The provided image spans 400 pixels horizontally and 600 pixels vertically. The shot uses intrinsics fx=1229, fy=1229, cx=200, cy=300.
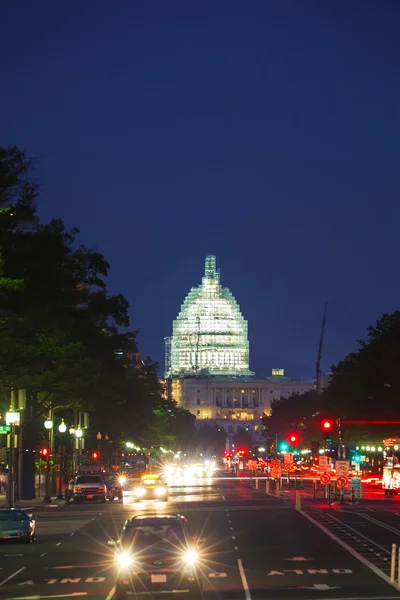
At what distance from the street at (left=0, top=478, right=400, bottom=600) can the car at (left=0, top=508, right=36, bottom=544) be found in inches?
19.3

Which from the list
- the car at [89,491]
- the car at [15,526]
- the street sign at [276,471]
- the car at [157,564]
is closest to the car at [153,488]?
the car at [89,491]

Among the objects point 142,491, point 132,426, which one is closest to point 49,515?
point 142,491

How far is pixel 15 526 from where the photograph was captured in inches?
1774

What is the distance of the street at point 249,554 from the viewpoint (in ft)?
95.8

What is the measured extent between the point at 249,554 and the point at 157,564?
1570cm

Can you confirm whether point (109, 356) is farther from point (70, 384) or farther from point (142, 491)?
point (70, 384)

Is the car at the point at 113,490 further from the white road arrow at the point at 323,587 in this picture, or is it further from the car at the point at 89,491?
the white road arrow at the point at 323,587

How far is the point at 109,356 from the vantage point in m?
106

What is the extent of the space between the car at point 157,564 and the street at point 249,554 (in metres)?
4.16

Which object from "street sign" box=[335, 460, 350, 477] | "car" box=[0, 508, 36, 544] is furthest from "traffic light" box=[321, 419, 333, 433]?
"car" box=[0, 508, 36, 544]

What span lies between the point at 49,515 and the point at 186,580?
45009 mm

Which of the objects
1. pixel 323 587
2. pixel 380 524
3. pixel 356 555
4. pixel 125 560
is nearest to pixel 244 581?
pixel 323 587

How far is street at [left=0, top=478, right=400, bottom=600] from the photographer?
1149 inches

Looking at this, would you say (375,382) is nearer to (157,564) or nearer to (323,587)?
(323,587)
